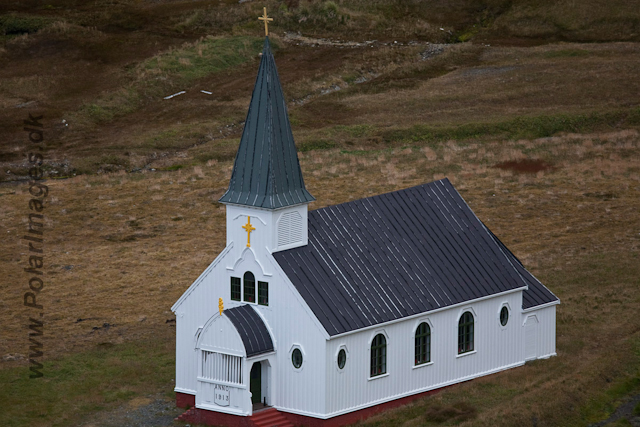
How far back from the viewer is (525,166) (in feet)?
226

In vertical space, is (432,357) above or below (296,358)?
below

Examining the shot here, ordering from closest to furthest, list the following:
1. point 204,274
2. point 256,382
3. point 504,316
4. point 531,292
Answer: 1. point 256,382
2. point 204,274
3. point 504,316
4. point 531,292

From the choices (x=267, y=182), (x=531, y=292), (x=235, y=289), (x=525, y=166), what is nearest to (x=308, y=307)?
(x=235, y=289)

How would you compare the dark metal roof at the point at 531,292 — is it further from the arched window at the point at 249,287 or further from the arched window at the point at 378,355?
the arched window at the point at 249,287

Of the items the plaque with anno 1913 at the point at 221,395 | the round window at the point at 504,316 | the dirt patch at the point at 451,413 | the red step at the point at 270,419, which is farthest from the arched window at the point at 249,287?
the round window at the point at 504,316

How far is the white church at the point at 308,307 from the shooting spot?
1419 inches

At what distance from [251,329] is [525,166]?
3586cm

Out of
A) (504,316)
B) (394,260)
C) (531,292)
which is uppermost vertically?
(394,260)

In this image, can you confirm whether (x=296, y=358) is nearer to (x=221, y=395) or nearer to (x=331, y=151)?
(x=221, y=395)

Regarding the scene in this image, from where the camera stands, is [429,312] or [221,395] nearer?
[221,395]

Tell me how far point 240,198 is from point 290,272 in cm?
277

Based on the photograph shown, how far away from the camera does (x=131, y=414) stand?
38.7 metres

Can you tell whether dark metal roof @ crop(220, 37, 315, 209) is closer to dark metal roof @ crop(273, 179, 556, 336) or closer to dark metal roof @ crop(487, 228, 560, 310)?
dark metal roof @ crop(273, 179, 556, 336)


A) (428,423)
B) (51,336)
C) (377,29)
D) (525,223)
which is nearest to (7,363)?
(51,336)
